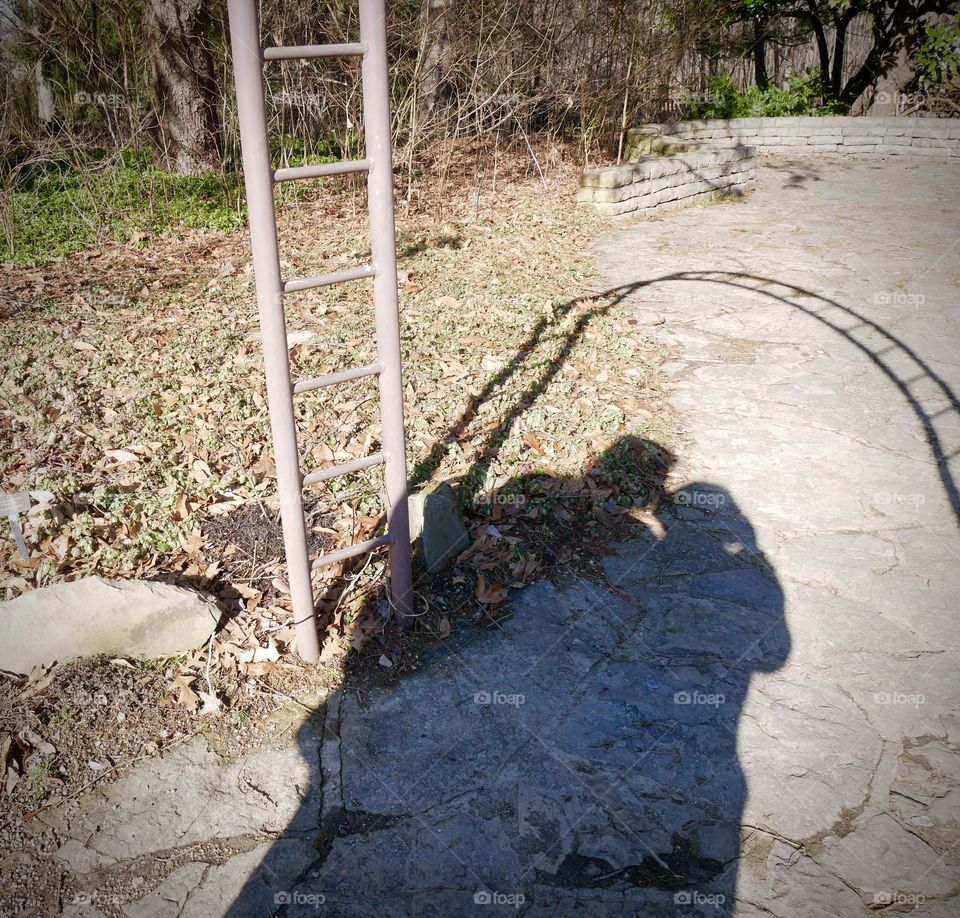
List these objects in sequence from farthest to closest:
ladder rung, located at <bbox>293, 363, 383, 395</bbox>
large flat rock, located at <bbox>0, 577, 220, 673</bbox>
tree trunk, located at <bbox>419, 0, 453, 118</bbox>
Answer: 1. tree trunk, located at <bbox>419, 0, 453, 118</bbox>
2. large flat rock, located at <bbox>0, 577, 220, 673</bbox>
3. ladder rung, located at <bbox>293, 363, 383, 395</bbox>

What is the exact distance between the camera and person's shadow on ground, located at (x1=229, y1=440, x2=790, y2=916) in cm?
224

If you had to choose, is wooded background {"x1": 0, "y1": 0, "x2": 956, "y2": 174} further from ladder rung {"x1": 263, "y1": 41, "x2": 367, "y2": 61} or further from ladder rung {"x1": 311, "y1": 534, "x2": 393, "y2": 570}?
ladder rung {"x1": 311, "y1": 534, "x2": 393, "y2": 570}

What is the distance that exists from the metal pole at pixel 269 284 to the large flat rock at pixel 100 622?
0.44 metres

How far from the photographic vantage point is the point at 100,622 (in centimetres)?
287

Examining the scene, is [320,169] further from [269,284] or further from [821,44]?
[821,44]

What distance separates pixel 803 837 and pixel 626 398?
3158mm

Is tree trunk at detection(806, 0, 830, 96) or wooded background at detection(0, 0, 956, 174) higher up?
tree trunk at detection(806, 0, 830, 96)

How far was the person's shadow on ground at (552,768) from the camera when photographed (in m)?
2.24

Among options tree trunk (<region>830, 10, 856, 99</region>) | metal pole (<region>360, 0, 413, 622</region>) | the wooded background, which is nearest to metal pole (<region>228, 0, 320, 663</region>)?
metal pole (<region>360, 0, 413, 622</region>)

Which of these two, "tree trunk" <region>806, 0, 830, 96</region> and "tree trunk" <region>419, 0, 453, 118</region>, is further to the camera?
"tree trunk" <region>806, 0, 830, 96</region>

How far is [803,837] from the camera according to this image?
7.83ft

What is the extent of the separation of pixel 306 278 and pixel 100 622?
1600mm


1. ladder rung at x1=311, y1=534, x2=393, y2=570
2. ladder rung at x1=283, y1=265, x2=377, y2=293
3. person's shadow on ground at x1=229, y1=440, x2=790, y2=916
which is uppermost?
ladder rung at x1=283, y1=265, x2=377, y2=293

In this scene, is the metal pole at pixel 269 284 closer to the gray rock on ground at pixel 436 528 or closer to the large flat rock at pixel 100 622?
the large flat rock at pixel 100 622
